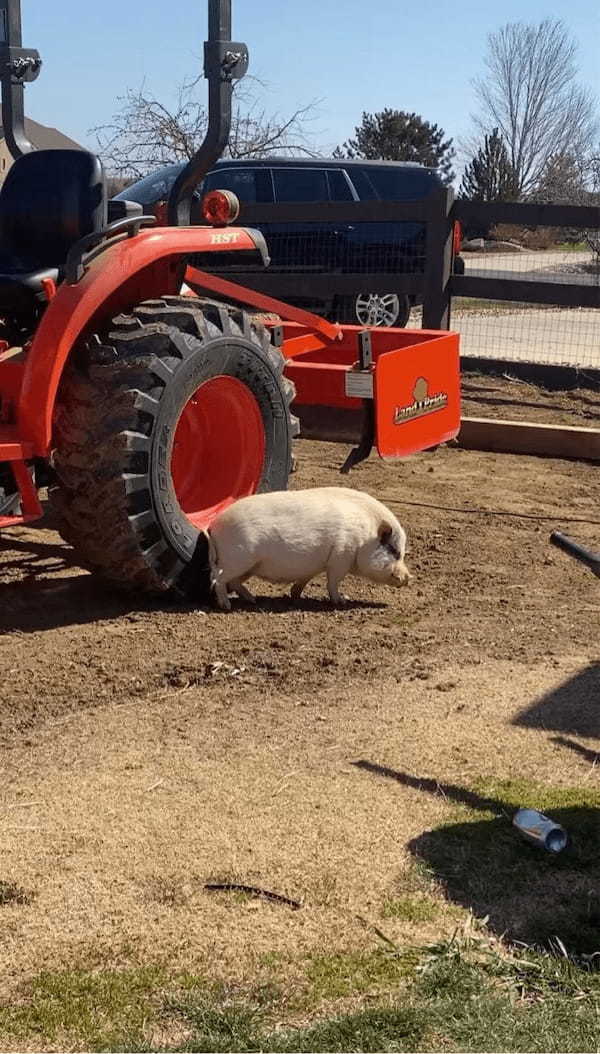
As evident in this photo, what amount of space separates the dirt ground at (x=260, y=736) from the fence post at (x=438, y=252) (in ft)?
14.4

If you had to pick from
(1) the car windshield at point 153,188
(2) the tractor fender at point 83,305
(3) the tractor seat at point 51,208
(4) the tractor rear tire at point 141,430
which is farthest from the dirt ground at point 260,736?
(1) the car windshield at point 153,188

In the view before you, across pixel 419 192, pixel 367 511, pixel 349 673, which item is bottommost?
pixel 349 673

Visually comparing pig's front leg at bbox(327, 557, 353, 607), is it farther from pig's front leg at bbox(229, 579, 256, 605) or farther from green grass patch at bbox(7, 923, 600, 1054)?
green grass patch at bbox(7, 923, 600, 1054)

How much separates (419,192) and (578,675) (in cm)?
1044

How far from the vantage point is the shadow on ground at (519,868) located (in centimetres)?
298

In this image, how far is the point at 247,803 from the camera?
3557mm

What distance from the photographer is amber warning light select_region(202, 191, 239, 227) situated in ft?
19.2

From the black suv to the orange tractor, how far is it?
20.7 ft

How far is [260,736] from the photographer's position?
13.3ft

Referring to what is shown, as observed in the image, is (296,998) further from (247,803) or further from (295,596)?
(295,596)

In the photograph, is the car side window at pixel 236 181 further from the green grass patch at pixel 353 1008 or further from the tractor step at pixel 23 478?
the green grass patch at pixel 353 1008

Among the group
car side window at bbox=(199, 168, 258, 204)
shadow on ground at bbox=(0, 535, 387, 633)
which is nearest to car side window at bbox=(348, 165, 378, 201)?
car side window at bbox=(199, 168, 258, 204)

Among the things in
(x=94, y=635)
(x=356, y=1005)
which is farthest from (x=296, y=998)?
(x=94, y=635)

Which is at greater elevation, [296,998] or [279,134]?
[279,134]
